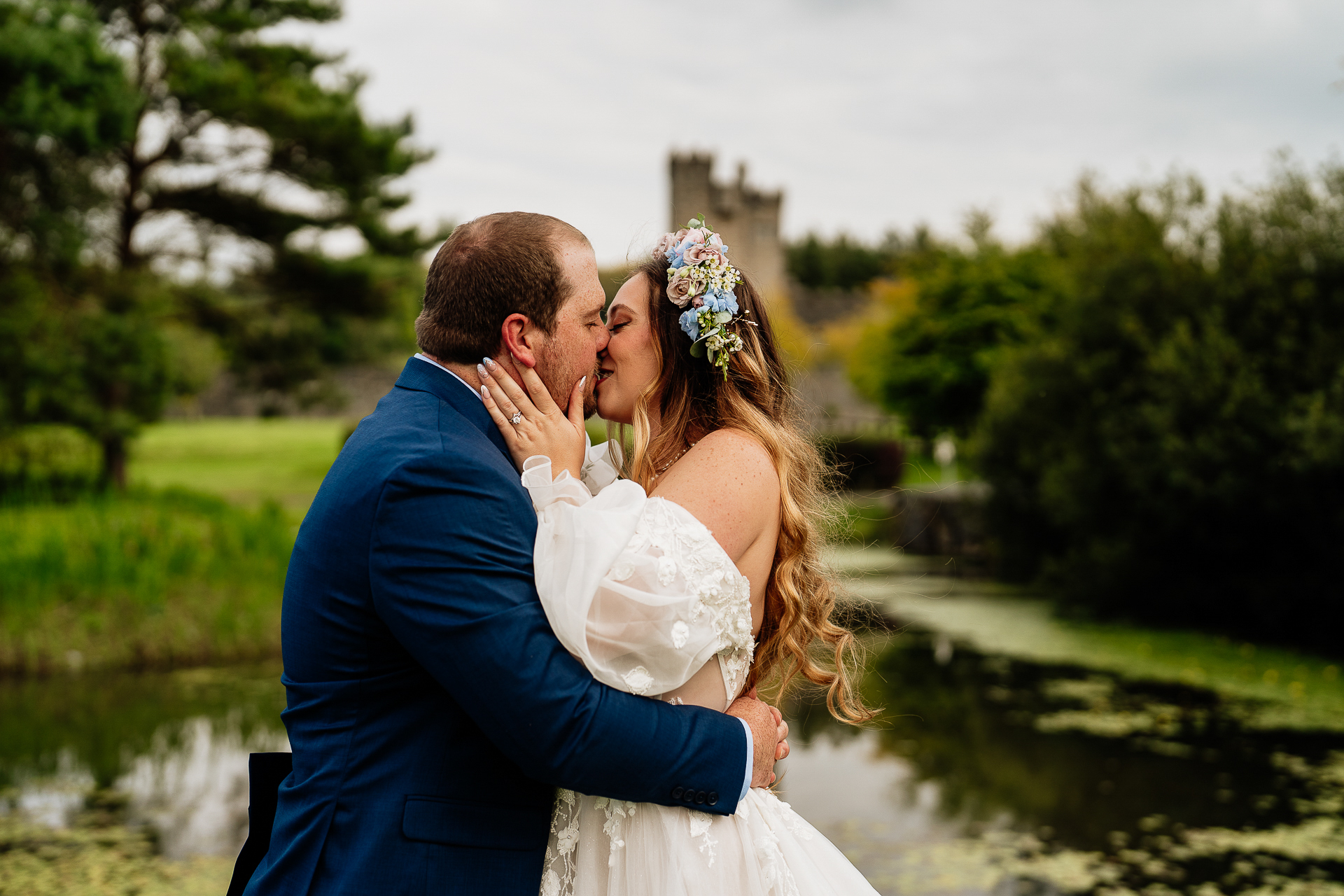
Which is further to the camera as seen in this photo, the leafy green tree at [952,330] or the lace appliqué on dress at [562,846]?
the leafy green tree at [952,330]

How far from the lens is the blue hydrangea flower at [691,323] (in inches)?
93.0

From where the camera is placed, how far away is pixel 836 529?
2752 millimetres

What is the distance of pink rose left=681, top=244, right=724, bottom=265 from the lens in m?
2.43

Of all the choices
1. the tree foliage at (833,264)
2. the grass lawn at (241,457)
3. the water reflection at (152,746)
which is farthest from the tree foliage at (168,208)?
the tree foliage at (833,264)

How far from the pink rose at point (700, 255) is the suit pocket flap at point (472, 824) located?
123cm

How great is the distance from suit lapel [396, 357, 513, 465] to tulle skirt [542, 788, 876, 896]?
0.69 m

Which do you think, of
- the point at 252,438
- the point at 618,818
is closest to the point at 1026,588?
the point at 618,818

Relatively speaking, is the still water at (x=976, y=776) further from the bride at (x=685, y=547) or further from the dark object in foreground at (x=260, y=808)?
the dark object in foreground at (x=260, y=808)

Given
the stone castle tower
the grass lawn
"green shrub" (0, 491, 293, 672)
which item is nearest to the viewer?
"green shrub" (0, 491, 293, 672)

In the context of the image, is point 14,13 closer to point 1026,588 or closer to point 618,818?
point 618,818

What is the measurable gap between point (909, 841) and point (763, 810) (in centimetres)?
365

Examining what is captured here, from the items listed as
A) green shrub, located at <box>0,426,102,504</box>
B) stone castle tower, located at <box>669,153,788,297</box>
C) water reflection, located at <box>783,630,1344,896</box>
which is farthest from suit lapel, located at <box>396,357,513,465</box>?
stone castle tower, located at <box>669,153,788,297</box>

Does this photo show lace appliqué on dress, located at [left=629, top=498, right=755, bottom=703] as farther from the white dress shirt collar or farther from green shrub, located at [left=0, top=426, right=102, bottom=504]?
green shrub, located at [left=0, top=426, right=102, bottom=504]

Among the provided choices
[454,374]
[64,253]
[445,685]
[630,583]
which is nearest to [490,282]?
[454,374]
